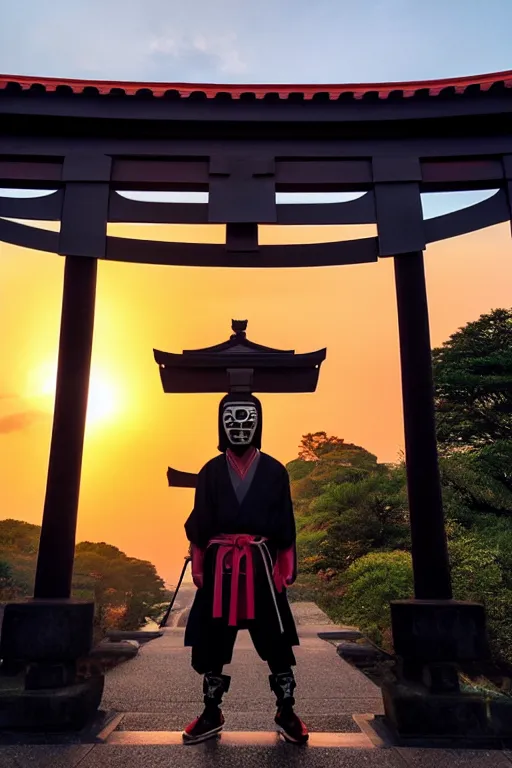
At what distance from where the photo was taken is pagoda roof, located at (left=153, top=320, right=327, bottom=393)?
6.56m

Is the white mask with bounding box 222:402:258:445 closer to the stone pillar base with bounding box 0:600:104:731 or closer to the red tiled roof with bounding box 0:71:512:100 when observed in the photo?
the stone pillar base with bounding box 0:600:104:731

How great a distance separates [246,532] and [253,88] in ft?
12.3

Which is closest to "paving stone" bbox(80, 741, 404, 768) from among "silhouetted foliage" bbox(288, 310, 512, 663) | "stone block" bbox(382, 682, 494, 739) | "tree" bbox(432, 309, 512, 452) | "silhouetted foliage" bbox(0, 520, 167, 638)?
"stone block" bbox(382, 682, 494, 739)

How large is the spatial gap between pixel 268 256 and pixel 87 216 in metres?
1.44

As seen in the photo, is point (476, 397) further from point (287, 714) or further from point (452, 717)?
point (287, 714)

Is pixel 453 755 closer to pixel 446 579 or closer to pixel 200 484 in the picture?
pixel 446 579

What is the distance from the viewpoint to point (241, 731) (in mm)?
3234

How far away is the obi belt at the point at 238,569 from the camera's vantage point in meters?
3.07

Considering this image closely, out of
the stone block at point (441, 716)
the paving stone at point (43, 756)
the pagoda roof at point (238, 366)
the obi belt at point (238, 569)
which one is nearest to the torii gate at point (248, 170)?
the obi belt at point (238, 569)

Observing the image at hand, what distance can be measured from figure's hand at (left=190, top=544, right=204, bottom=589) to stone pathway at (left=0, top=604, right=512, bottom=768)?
2.78 ft

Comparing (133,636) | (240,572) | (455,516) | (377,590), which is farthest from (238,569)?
(455,516)

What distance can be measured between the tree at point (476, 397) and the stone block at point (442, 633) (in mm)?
8654

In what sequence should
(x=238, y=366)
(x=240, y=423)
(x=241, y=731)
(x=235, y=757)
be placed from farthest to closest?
(x=238, y=366)
(x=240, y=423)
(x=241, y=731)
(x=235, y=757)

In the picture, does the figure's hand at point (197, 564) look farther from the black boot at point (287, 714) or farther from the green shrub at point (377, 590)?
the green shrub at point (377, 590)
